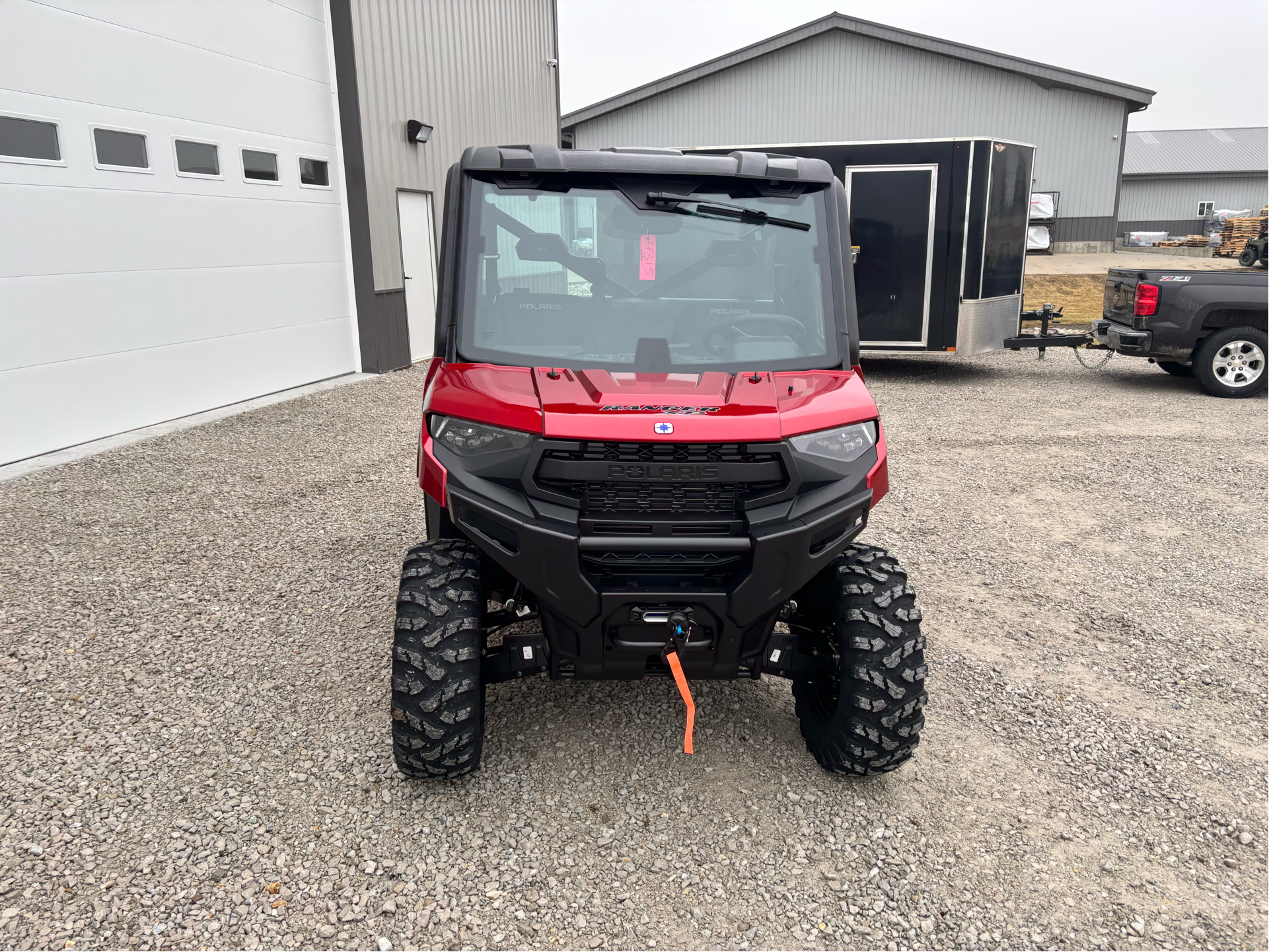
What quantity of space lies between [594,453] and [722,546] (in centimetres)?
49

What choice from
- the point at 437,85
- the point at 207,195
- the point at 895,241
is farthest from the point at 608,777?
the point at 437,85

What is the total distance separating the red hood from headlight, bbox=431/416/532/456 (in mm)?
28

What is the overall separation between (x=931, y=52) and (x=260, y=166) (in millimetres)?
24417

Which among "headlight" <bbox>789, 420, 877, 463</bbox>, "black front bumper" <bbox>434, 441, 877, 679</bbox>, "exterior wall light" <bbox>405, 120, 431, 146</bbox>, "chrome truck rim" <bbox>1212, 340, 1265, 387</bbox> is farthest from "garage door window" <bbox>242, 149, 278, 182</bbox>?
"chrome truck rim" <bbox>1212, 340, 1265, 387</bbox>

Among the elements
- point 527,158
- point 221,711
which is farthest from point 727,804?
point 527,158

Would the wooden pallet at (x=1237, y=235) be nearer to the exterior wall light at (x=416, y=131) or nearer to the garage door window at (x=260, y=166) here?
the exterior wall light at (x=416, y=131)

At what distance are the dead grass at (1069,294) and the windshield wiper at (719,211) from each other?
14.3 metres

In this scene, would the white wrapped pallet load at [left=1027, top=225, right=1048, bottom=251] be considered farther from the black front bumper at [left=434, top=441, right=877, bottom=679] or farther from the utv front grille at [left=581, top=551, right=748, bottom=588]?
the utv front grille at [left=581, top=551, right=748, bottom=588]

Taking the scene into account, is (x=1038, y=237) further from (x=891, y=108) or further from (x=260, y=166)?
(x=260, y=166)

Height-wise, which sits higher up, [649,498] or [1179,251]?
[1179,251]

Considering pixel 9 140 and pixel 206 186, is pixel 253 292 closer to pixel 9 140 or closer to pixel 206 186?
pixel 206 186

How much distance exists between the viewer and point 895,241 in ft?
36.6

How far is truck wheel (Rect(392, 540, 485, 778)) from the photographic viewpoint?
2.84m

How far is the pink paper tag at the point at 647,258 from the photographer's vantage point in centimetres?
Answer: 325
